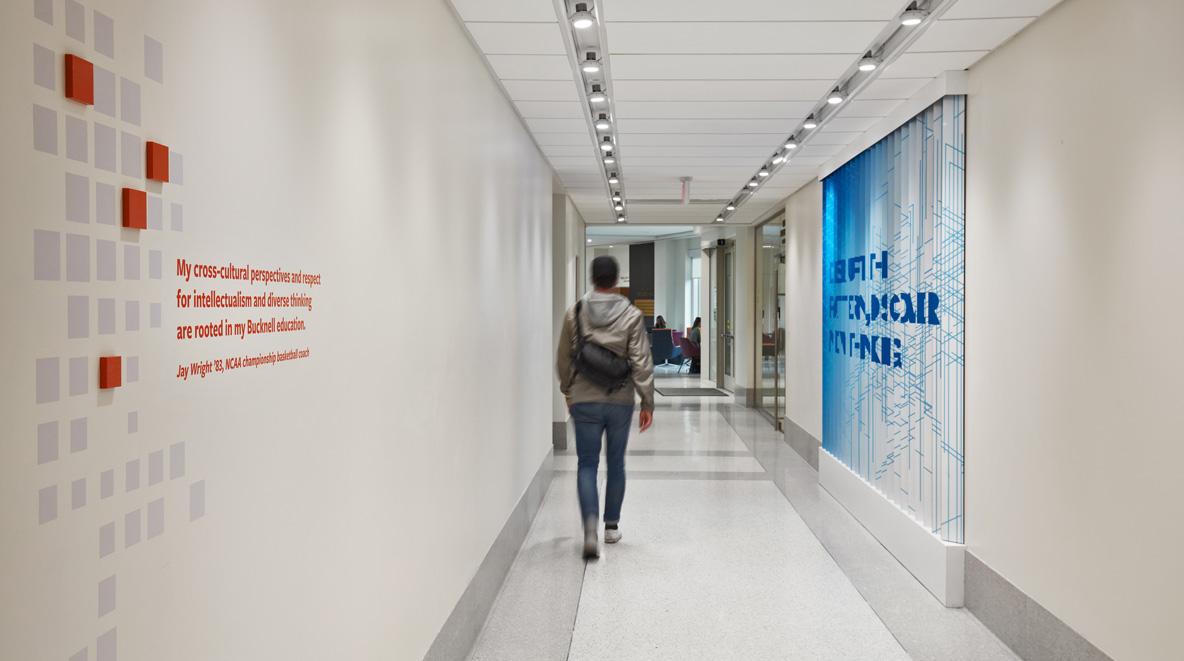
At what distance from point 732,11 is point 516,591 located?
3.22 metres

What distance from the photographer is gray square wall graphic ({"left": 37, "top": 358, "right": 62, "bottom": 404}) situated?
1.01 metres

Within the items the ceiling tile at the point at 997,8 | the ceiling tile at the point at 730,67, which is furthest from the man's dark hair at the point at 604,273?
the ceiling tile at the point at 997,8

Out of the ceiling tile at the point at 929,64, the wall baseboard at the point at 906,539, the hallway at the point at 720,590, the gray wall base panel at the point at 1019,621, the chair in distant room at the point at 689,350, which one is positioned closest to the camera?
the gray wall base panel at the point at 1019,621

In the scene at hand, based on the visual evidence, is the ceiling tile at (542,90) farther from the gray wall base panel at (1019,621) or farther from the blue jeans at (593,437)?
the gray wall base panel at (1019,621)

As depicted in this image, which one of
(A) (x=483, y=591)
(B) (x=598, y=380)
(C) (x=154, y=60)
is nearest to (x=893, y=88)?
(B) (x=598, y=380)

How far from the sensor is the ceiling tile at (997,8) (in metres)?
3.28

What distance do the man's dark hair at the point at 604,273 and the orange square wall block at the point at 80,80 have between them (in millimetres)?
4236

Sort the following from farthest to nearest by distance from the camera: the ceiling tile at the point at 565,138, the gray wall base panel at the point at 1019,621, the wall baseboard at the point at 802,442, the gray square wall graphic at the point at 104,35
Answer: the wall baseboard at the point at 802,442 < the ceiling tile at the point at 565,138 < the gray wall base panel at the point at 1019,621 < the gray square wall graphic at the point at 104,35

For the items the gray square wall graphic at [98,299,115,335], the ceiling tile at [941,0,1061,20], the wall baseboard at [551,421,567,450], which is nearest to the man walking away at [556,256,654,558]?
the ceiling tile at [941,0,1061,20]

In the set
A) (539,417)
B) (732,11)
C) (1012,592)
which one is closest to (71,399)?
(732,11)

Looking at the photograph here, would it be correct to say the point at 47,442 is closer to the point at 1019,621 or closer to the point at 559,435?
the point at 1019,621

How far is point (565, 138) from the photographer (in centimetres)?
595

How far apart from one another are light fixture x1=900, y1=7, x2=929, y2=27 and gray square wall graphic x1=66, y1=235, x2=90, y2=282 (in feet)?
11.1

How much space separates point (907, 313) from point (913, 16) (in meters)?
2.12
